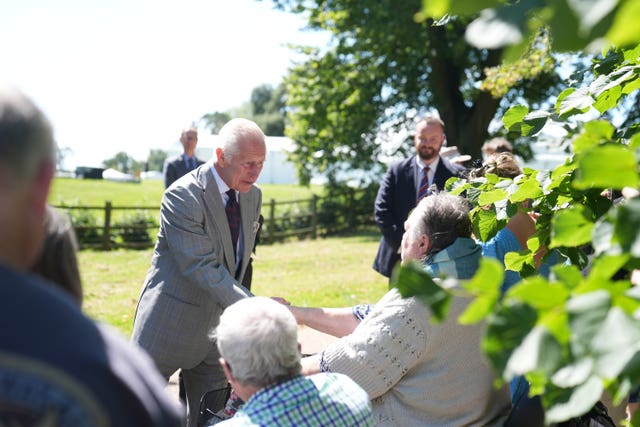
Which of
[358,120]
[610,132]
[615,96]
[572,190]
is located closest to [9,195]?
[610,132]

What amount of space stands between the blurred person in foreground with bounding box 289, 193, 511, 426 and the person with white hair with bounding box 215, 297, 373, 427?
0.56 metres

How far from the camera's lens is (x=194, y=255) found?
3514 millimetres

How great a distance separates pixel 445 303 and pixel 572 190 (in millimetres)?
1136

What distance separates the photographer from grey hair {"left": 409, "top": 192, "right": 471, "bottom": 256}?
2895 mm

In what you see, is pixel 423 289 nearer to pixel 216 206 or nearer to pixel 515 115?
pixel 515 115

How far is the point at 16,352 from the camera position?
102 cm

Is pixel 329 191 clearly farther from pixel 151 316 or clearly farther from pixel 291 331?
pixel 291 331

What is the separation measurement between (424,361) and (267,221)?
15.6 m

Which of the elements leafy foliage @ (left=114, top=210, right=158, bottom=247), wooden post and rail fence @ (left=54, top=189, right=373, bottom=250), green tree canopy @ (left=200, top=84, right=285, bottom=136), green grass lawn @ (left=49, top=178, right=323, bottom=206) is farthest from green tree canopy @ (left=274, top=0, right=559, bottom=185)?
green tree canopy @ (left=200, top=84, right=285, bottom=136)

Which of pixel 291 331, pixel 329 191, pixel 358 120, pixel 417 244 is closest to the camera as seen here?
pixel 291 331

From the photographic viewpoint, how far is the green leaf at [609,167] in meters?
1.10

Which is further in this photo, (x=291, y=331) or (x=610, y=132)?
(x=291, y=331)

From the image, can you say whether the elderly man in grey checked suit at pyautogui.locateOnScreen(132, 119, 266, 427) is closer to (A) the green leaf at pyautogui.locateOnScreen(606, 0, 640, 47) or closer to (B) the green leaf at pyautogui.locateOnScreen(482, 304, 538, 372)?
(B) the green leaf at pyautogui.locateOnScreen(482, 304, 538, 372)

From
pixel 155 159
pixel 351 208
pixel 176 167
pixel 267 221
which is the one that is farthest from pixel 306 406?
pixel 155 159
